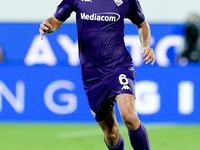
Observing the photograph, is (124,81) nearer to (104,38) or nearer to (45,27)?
(104,38)

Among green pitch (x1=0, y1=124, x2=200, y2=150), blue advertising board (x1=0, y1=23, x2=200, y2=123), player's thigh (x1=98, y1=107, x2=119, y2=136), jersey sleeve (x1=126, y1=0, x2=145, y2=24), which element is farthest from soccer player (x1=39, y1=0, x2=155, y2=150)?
blue advertising board (x1=0, y1=23, x2=200, y2=123)

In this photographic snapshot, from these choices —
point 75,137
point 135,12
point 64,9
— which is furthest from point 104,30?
point 75,137

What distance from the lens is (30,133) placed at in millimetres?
7531

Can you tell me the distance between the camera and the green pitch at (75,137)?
6.53 metres

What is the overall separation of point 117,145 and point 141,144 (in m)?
0.70

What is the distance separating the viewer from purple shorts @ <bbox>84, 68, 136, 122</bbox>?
15.0 ft

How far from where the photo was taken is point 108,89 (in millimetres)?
4680

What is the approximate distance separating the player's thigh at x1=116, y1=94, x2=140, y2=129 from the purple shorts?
0.07 m

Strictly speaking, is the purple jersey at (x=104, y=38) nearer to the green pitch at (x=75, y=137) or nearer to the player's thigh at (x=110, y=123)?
the player's thigh at (x=110, y=123)

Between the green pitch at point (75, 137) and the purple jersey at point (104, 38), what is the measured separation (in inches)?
76.5

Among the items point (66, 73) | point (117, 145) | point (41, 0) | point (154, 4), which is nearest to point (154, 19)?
point (154, 4)

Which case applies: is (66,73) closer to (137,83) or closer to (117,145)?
(137,83)

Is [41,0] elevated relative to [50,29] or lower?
lower

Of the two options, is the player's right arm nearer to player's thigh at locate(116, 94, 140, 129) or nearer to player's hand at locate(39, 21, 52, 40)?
player's hand at locate(39, 21, 52, 40)
